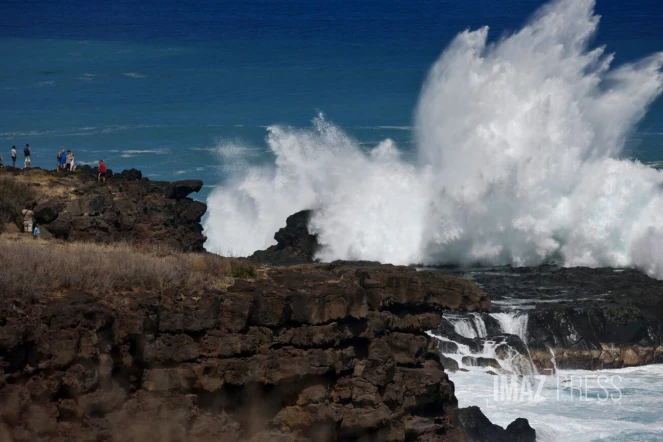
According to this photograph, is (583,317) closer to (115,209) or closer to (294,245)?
(115,209)

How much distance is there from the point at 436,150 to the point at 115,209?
25.1 m

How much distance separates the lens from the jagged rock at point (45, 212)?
27938mm

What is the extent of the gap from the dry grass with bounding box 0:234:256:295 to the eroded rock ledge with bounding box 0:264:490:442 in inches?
10.6

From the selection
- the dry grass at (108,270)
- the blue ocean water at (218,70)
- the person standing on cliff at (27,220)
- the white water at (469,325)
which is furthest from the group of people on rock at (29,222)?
the blue ocean water at (218,70)

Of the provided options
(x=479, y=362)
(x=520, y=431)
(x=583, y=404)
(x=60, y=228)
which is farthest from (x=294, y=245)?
(x=520, y=431)

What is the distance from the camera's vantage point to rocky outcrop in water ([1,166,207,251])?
28.3 m

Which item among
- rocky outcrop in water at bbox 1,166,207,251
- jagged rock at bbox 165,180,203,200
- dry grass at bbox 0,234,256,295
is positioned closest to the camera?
dry grass at bbox 0,234,256,295

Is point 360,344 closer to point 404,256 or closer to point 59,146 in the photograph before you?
point 404,256

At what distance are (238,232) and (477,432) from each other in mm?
29462

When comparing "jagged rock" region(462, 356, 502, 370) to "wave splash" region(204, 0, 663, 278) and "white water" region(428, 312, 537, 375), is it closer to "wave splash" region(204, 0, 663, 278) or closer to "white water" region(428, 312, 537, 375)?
"white water" region(428, 312, 537, 375)

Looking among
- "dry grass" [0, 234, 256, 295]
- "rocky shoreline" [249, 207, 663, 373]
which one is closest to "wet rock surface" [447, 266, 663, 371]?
"rocky shoreline" [249, 207, 663, 373]

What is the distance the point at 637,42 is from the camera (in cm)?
11912

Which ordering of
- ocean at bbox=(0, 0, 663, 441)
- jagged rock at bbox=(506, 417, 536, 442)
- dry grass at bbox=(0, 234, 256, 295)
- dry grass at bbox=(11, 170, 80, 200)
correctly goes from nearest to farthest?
dry grass at bbox=(0, 234, 256, 295), jagged rock at bbox=(506, 417, 536, 442), dry grass at bbox=(11, 170, 80, 200), ocean at bbox=(0, 0, 663, 441)

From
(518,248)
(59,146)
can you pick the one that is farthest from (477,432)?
(59,146)
